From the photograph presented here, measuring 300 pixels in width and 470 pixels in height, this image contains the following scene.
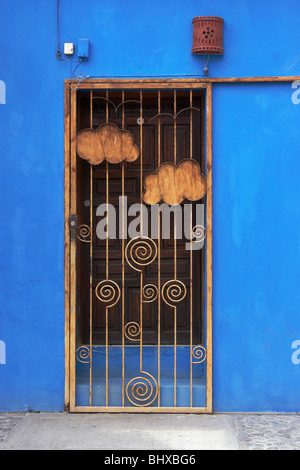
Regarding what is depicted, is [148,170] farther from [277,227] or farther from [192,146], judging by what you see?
[277,227]

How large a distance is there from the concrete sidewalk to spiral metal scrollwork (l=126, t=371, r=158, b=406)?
0.42 feet

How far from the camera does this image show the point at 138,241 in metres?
5.50

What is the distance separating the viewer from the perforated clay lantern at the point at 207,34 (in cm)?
491


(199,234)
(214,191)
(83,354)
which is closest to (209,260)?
(199,234)

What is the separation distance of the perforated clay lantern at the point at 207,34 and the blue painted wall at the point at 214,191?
12cm

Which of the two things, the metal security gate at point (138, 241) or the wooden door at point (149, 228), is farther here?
the wooden door at point (149, 228)

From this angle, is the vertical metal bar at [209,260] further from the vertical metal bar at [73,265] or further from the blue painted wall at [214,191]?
the vertical metal bar at [73,265]

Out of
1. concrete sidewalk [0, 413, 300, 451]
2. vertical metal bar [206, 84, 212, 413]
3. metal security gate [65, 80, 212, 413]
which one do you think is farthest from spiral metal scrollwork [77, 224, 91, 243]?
concrete sidewalk [0, 413, 300, 451]

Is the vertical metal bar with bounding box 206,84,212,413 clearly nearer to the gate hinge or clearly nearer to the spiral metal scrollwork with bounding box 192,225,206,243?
the spiral metal scrollwork with bounding box 192,225,206,243

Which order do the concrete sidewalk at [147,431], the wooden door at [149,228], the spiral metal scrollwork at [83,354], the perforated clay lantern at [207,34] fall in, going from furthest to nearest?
the wooden door at [149,228] < the spiral metal scrollwork at [83,354] < the perforated clay lantern at [207,34] < the concrete sidewalk at [147,431]

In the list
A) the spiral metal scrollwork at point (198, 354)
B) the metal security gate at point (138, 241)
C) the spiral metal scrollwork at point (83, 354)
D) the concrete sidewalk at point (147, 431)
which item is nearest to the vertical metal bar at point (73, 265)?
the metal security gate at point (138, 241)

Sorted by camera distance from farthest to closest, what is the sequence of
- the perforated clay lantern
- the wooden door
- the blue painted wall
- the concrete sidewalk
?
the wooden door
the blue painted wall
the perforated clay lantern
the concrete sidewalk

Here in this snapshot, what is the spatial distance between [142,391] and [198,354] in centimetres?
57

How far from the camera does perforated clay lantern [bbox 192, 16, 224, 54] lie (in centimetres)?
491
